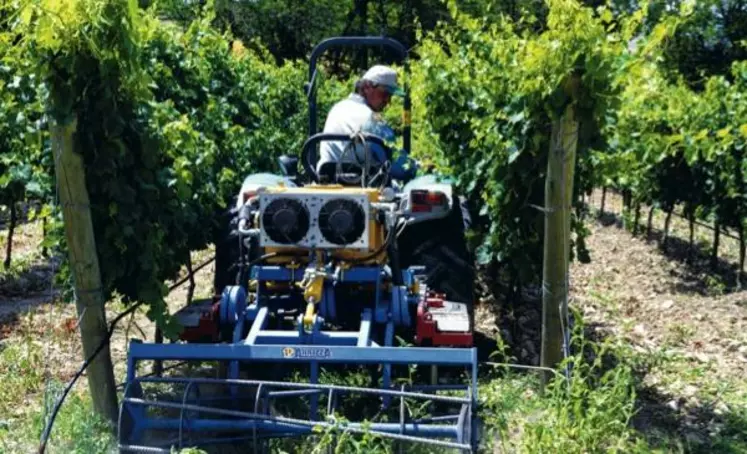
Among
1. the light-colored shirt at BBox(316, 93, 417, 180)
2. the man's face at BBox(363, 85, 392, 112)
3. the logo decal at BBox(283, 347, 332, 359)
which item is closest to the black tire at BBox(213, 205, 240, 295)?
the light-colored shirt at BBox(316, 93, 417, 180)

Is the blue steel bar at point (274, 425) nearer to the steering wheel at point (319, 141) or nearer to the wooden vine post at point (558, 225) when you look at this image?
the wooden vine post at point (558, 225)

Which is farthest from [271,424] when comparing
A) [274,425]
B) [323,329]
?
[323,329]

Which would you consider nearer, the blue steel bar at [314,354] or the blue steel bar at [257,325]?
the blue steel bar at [314,354]

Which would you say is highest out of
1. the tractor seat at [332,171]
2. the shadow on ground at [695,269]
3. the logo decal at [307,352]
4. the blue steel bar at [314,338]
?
the tractor seat at [332,171]

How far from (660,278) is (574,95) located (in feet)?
19.7

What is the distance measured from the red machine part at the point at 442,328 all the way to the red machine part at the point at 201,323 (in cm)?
104

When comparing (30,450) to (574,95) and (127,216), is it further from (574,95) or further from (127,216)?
(574,95)

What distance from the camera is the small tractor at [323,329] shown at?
432 cm

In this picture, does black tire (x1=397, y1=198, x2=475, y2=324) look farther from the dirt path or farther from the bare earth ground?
the dirt path

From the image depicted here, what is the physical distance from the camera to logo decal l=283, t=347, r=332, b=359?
4.38 metres

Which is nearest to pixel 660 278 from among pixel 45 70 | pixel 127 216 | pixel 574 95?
pixel 574 95

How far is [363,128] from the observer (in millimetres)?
6215

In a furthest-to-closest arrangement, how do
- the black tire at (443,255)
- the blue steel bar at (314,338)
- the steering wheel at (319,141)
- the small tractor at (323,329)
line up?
the black tire at (443,255) → the steering wheel at (319,141) → the blue steel bar at (314,338) → the small tractor at (323,329)

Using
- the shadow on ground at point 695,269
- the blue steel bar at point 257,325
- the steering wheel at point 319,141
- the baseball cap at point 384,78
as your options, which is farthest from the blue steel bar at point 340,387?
the shadow on ground at point 695,269
